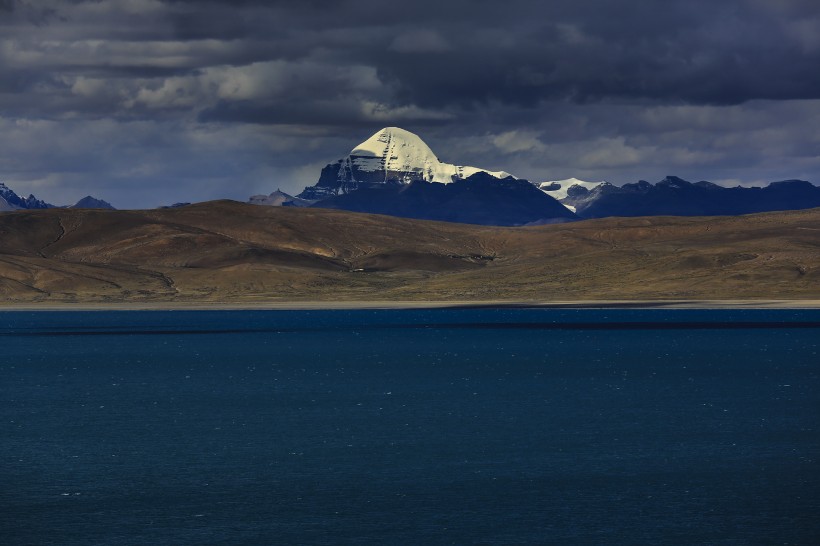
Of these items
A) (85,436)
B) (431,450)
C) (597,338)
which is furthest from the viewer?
(597,338)

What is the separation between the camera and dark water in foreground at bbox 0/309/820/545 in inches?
1893

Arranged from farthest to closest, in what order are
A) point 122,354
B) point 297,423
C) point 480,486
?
point 122,354
point 297,423
point 480,486

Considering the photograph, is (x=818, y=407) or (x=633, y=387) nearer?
(x=818, y=407)

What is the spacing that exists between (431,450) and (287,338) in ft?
397

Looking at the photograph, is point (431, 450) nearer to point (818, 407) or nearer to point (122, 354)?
point (818, 407)

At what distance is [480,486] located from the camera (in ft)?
181

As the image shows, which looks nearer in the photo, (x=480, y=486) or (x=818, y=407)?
(x=480, y=486)

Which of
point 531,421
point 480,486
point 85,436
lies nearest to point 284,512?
point 480,486

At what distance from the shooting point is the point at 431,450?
65562mm

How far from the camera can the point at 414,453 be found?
64.6m

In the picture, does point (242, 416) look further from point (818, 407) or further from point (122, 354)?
point (122, 354)

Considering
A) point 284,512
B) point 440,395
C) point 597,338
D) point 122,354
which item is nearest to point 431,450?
point 284,512

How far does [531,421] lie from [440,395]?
17.8 meters

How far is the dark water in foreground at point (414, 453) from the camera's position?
48094 millimetres
